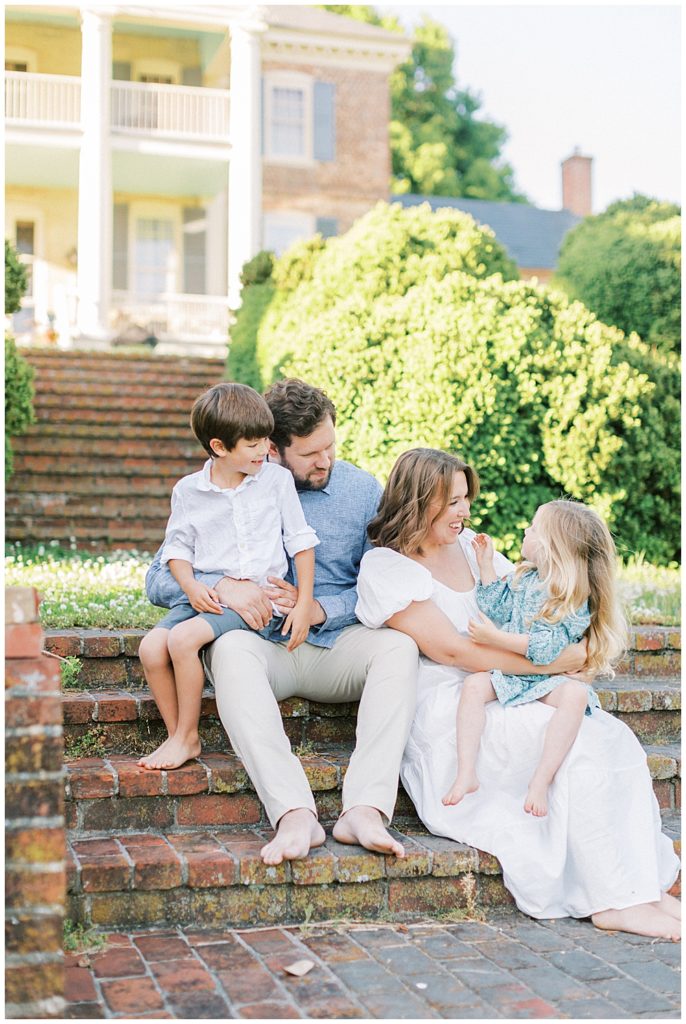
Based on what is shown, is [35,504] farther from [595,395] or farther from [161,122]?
[161,122]

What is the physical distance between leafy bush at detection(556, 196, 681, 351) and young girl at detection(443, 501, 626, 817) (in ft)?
25.0

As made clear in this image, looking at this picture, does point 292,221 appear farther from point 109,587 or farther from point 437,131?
point 109,587

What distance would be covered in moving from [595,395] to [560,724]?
3776 millimetres

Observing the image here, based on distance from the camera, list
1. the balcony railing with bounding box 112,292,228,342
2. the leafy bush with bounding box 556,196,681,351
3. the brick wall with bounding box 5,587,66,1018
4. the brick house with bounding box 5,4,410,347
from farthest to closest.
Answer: the balcony railing with bounding box 112,292,228,342 < the brick house with bounding box 5,4,410,347 < the leafy bush with bounding box 556,196,681,351 < the brick wall with bounding box 5,587,66,1018

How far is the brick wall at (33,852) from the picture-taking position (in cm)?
230

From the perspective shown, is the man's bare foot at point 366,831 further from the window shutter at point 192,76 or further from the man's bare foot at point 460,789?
the window shutter at point 192,76

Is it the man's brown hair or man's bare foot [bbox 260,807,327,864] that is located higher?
the man's brown hair

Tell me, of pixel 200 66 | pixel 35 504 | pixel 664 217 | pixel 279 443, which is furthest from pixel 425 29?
pixel 279 443

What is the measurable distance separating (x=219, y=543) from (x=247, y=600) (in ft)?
0.82

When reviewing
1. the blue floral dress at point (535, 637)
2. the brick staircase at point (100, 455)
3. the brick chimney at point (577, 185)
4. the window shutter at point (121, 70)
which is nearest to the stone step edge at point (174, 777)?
the blue floral dress at point (535, 637)

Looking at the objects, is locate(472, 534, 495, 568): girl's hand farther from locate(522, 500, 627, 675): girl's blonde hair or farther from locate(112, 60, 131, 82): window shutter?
locate(112, 60, 131, 82): window shutter

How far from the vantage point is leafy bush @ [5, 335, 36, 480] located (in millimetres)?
7688

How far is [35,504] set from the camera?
8.12 meters

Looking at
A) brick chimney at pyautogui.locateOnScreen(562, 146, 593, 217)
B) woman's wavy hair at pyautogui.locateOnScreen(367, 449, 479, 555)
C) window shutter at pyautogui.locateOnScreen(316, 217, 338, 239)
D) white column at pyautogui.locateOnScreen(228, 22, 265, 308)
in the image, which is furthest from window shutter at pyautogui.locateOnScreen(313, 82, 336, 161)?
woman's wavy hair at pyautogui.locateOnScreen(367, 449, 479, 555)
